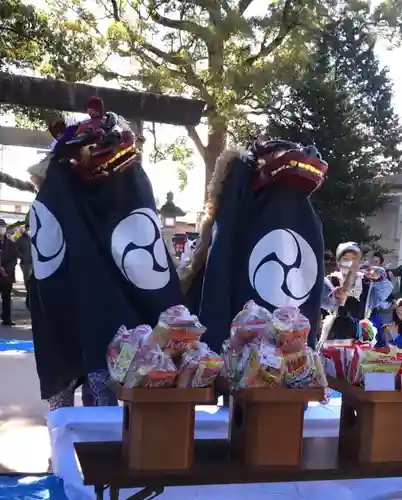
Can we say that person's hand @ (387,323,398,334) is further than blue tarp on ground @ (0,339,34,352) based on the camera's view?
No

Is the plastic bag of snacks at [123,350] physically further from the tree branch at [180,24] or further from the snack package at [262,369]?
the tree branch at [180,24]

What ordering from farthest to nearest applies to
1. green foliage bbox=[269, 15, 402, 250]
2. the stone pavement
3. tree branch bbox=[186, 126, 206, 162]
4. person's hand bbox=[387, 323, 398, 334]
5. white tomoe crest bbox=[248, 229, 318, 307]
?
1. tree branch bbox=[186, 126, 206, 162]
2. green foliage bbox=[269, 15, 402, 250]
3. person's hand bbox=[387, 323, 398, 334]
4. the stone pavement
5. white tomoe crest bbox=[248, 229, 318, 307]

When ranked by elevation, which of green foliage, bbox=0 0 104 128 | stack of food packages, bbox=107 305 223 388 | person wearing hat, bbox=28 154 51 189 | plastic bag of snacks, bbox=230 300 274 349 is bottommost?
stack of food packages, bbox=107 305 223 388

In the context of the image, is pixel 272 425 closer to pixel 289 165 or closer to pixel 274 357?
pixel 274 357

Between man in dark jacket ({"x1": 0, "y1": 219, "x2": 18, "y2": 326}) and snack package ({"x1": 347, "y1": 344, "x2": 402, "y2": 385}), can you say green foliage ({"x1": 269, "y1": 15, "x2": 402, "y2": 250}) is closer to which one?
man in dark jacket ({"x1": 0, "y1": 219, "x2": 18, "y2": 326})

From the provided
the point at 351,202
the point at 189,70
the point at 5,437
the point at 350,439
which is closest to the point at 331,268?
the point at 351,202

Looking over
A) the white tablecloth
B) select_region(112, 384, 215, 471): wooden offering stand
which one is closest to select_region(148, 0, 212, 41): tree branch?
the white tablecloth

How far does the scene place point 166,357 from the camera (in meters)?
1.33

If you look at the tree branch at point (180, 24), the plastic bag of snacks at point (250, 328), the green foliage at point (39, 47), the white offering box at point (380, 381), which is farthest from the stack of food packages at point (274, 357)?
the tree branch at point (180, 24)

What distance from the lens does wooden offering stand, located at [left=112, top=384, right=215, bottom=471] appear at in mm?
1294

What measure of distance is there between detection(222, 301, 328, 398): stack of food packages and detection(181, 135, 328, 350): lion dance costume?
0.71 m

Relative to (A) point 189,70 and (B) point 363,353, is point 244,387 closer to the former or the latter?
(B) point 363,353

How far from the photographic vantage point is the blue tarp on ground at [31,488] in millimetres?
2039

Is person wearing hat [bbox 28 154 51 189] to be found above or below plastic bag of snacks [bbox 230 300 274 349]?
above
